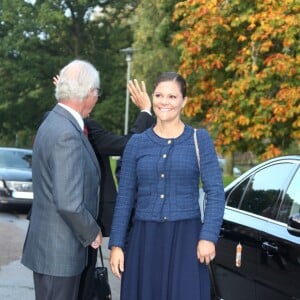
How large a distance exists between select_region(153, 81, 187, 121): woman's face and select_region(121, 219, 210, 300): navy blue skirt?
54cm

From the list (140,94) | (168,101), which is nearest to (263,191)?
(140,94)

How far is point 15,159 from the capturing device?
14.0m

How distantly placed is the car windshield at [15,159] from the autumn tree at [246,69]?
377 centimetres

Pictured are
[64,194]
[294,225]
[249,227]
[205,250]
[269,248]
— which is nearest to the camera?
[64,194]

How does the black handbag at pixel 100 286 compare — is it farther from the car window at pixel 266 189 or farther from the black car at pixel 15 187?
the black car at pixel 15 187

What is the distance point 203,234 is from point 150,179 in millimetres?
379

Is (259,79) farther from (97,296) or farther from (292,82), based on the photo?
(97,296)

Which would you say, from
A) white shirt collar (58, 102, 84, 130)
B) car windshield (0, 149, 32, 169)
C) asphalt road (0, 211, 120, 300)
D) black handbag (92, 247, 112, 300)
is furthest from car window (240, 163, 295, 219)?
car windshield (0, 149, 32, 169)

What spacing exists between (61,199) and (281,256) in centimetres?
142

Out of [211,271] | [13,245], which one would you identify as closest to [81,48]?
[13,245]

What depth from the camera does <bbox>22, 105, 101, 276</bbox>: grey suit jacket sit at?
3.00 meters

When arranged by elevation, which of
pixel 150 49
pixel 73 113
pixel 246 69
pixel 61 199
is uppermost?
pixel 150 49

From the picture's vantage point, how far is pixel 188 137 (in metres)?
3.24

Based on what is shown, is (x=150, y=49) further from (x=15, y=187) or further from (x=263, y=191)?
(x=263, y=191)
